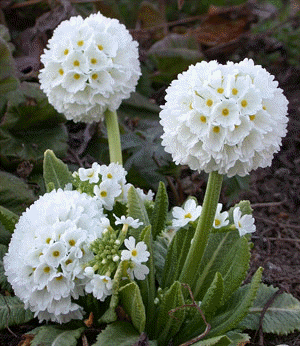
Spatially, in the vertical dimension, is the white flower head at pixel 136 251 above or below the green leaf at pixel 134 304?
above

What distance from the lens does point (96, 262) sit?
1.86 meters

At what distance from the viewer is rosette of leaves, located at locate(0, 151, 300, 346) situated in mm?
1879

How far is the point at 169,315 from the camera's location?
1.93 meters

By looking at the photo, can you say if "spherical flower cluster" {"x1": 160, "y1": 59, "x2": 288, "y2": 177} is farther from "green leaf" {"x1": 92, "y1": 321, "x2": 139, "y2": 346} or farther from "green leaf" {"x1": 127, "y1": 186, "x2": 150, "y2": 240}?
"green leaf" {"x1": 92, "y1": 321, "x2": 139, "y2": 346}

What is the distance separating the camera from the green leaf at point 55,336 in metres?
1.92

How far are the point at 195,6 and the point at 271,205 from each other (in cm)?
287

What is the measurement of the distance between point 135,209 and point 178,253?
0.26m

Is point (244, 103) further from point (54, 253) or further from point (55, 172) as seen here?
point (55, 172)

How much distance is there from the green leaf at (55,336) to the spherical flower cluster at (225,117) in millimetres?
730

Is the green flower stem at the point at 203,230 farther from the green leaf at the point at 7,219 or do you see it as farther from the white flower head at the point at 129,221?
the green leaf at the point at 7,219

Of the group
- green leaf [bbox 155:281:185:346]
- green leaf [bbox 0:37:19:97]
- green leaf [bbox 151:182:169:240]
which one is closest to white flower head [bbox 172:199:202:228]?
green leaf [bbox 151:182:169:240]

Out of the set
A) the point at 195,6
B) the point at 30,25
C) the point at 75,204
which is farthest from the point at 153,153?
the point at 195,6

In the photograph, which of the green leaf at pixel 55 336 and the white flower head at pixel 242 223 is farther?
the white flower head at pixel 242 223

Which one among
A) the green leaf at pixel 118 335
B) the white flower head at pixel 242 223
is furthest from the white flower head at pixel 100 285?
the white flower head at pixel 242 223
